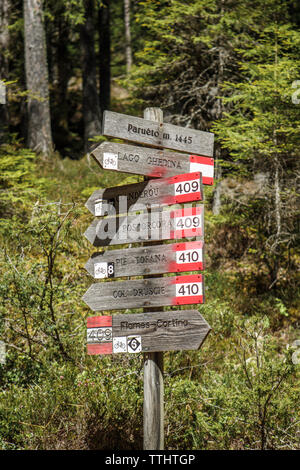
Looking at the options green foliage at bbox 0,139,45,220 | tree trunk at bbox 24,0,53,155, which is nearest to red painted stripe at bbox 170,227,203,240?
green foliage at bbox 0,139,45,220

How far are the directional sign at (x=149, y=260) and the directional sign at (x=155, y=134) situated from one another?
992mm

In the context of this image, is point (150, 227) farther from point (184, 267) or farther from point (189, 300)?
point (189, 300)

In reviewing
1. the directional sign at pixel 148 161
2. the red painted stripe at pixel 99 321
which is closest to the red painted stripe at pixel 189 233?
the directional sign at pixel 148 161

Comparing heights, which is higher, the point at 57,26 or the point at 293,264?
the point at 57,26

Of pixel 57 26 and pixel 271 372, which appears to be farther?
pixel 57 26

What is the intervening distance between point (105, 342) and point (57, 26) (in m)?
18.7

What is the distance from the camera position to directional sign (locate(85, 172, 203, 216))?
13.4 ft

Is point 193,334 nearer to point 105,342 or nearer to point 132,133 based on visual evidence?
point 105,342

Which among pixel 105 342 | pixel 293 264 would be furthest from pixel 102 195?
pixel 293 264

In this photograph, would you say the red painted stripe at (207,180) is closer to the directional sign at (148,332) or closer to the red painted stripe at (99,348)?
the directional sign at (148,332)

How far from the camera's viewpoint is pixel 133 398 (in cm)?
513

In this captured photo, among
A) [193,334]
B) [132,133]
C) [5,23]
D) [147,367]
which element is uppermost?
[5,23]

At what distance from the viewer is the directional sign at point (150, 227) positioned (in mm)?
3967

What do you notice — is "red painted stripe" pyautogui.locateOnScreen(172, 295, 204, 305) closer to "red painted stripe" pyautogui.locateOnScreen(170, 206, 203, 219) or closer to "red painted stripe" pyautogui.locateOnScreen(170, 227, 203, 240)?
"red painted stripe" pyautogui.locateOnScreen(170, 227, 203, 240)
